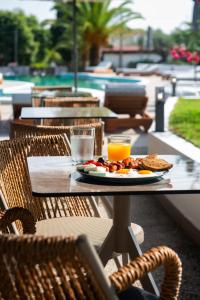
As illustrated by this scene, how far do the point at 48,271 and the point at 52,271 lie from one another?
0.01 m

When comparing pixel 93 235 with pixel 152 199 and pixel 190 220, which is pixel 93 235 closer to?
pixel 190 220

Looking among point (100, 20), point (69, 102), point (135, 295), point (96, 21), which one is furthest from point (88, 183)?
point (96, 21)

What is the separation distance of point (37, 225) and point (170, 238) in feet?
4.94

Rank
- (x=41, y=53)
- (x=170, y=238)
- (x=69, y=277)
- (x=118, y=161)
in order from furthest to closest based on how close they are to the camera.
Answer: (x=41, y=53)
(x=170, y=238)
(x=118, y=161)
(x=69, y=277)

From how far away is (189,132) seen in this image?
22.7 ft

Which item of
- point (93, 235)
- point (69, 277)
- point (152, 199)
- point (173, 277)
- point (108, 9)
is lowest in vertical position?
point (152, 199)

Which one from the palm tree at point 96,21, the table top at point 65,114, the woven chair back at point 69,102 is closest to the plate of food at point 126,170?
the table top at point 65,114

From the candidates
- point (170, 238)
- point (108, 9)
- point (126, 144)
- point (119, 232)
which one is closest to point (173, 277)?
point (119, 232)

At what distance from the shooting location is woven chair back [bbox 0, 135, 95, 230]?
321 centimetres

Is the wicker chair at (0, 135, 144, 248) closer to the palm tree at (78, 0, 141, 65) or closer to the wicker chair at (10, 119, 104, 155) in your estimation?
the wicker chair at (10, 119, 104, 155)

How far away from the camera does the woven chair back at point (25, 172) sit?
10.5 feet

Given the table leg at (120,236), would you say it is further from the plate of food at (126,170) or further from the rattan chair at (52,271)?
the rattan chair at (52,271)

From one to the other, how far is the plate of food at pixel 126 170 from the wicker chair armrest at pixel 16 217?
1.01 ft

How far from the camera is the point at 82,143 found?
2.85m
